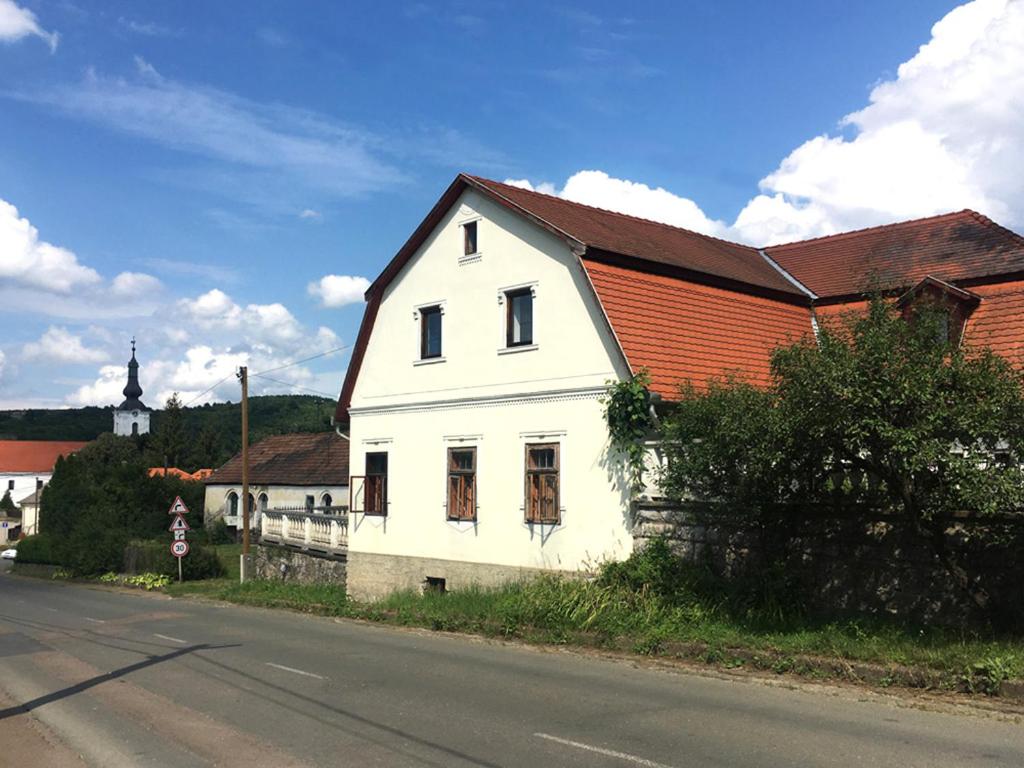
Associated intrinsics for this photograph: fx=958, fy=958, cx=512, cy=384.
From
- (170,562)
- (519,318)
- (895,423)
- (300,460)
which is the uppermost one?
(519,318)

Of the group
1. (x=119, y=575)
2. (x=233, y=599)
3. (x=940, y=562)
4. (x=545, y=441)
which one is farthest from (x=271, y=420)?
(x=940, y=562)

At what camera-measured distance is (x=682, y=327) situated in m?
18.6

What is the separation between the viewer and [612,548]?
1730 cm

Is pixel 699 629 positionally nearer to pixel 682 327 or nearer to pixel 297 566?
pixel 682 327

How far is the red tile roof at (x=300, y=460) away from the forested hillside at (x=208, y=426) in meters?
6.33

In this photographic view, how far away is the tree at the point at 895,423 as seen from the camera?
10477mm

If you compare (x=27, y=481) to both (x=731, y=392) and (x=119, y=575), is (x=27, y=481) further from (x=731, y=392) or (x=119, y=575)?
(x=731, y=392)

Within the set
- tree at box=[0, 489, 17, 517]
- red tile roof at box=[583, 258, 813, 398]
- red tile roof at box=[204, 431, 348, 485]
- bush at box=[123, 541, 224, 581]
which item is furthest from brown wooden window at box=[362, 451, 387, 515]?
tree at box=[0, 489, 17, 517]

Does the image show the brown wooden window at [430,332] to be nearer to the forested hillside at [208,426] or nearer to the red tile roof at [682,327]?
the red tile roof at [682,327]

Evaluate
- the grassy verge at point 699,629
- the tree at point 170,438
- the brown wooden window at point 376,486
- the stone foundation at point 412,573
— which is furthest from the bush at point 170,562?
A: the tree at point 170,438

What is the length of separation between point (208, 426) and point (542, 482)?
332 feet

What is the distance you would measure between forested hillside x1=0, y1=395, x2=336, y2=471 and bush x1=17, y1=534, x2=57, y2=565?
19.8 m

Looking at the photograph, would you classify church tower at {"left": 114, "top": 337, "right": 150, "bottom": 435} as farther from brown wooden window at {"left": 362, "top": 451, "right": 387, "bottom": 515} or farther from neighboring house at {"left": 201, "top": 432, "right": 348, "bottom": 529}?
brown wooden window at {"left": 362, "top": 451, "right": 387, "bottom": 515}

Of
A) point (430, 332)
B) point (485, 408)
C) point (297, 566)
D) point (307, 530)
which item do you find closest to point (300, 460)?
point (297, 566)
